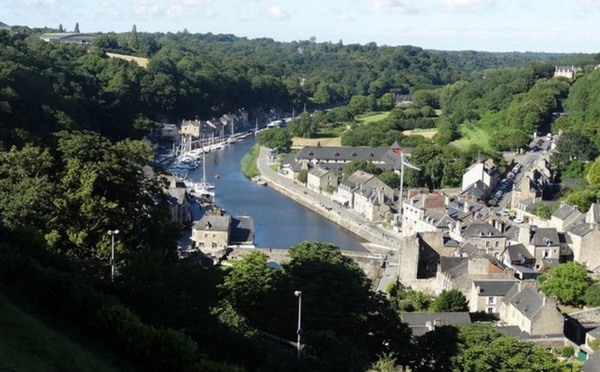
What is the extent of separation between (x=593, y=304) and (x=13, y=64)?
3853cm

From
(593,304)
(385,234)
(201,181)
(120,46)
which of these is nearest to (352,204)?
(385,234)

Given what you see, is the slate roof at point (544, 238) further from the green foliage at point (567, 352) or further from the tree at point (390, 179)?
the tree at point (390, 179)

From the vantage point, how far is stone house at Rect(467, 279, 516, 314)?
23.8 meters

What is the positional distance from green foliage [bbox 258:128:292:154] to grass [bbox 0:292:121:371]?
160 ft

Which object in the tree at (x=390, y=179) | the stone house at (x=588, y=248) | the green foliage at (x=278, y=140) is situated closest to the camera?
the stone house at (x=588, y=248)

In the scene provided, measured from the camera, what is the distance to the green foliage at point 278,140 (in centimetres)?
5838

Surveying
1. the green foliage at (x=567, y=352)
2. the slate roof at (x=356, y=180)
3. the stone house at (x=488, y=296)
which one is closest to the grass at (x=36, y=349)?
the green foliage at (x=567, y=352)

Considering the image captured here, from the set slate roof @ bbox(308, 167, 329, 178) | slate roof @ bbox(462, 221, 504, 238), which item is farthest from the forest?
slate roof @ bbox(308, 167, 329, 178)

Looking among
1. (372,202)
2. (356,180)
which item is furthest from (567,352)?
(356,180)

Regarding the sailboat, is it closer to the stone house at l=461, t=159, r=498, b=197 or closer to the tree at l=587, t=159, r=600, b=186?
the stone house at l=461, t=159, r=498, b=197

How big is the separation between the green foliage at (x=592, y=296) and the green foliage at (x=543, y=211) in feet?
33.6

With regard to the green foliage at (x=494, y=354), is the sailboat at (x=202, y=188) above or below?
below

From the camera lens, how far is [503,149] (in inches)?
2168

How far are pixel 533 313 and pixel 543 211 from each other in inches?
589
